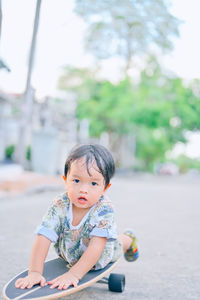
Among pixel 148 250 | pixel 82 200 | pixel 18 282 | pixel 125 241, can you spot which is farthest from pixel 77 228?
pixel 148 250

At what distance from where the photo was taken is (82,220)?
2.43m

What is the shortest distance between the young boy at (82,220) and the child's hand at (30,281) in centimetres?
2

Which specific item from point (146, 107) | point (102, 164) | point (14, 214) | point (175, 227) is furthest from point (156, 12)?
point (146, 107)

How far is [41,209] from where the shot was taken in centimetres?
710

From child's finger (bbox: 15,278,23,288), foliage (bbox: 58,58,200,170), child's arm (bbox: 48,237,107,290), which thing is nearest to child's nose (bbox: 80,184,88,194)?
child's arm (bbox: 48,237,107,290)

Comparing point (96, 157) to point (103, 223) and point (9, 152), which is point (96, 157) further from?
point (9, 152)

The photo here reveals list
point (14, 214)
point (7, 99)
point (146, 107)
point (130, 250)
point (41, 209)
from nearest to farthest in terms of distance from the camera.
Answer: point (130, 250) < point (14, 214) < point (41, 209) < point (7, 99) < point (146, 107)

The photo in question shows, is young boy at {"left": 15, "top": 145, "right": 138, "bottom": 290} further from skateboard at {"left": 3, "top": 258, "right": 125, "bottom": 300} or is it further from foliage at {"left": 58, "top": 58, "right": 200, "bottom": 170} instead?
foliage at {"left": 58, "top": 58, "right": 200, "bottom": 170}

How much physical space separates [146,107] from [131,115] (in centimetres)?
101

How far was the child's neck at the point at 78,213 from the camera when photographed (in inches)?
96.5

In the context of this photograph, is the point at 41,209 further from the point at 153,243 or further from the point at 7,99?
the point at 7,99

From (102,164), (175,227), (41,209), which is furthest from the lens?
(41,209)

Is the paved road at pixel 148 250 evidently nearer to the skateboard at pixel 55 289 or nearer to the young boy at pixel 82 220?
the skateboard at pixel 55 289

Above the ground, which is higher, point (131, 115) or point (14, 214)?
point (131, 115)
